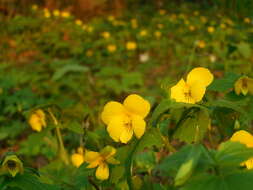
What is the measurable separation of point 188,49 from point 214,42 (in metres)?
0.28

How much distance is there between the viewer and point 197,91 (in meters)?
0.84

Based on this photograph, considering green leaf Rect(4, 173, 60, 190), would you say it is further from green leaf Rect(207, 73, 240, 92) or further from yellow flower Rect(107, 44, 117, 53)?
yellow flower Rect(107, 44, 117, 53)

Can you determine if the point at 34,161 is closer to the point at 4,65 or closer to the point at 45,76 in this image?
the point at 45,76

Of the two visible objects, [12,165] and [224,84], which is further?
[224,84]

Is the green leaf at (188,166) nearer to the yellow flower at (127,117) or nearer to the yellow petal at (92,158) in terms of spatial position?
the yellow flower at (127,117)

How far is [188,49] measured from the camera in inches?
175

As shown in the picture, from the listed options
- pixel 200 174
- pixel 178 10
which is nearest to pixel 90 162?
pixel 200 174

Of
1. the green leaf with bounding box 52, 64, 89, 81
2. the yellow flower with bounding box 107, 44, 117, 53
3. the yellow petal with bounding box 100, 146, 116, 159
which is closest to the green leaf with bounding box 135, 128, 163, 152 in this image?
the yellow petal with bounding box 100, 146, 116, 159

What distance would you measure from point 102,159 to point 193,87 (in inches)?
9.5

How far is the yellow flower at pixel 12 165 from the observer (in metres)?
0.83

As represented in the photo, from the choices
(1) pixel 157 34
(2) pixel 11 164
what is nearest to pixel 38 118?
(2) pixel 11 164

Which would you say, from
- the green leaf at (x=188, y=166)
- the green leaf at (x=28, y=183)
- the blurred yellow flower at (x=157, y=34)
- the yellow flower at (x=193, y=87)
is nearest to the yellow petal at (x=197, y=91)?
the yellow flower at (x=193, y=87)

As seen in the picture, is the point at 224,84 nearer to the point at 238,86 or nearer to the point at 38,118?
the point at 238,86

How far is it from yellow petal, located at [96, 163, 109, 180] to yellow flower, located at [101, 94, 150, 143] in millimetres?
76
